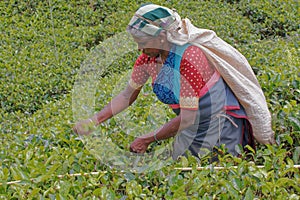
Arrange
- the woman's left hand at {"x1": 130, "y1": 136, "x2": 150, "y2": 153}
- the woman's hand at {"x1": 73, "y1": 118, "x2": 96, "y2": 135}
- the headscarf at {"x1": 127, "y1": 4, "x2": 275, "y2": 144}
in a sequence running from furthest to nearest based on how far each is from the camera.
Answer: the woman's hand at {"x1": 73, "y1": 118, "x2": 96, "y2": 135} < the woman's left hand at {"x1": 130, "y1": 136, "x2": 150, "y2": 153} < the headscarf at {"x1": 127, "y1": 4, "x2": 275, "y2": 144}

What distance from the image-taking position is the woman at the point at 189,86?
284cm

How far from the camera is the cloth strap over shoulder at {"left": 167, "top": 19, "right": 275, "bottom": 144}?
9.97 feet

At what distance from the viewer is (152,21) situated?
2795 mm

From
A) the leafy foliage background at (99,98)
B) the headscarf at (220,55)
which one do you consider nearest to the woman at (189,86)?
the headscarf at (220,55)

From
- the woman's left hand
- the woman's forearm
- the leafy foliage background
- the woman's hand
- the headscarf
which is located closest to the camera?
the leafy foliage background

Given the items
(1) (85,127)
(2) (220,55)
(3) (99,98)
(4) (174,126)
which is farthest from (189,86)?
(3) (99,98)

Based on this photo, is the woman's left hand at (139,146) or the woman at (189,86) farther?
the woman's left hand at (139,146)

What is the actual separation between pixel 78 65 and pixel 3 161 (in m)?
3.44

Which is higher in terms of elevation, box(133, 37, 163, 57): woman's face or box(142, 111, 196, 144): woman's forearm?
box(133, 37, 163, 57): woman's face

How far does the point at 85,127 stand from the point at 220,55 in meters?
0.92

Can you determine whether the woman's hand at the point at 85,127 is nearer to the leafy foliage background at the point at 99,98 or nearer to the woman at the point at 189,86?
the woman at the point at 189,86

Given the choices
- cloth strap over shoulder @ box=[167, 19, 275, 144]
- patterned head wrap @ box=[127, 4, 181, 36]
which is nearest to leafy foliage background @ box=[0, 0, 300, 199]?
cloth strap over shoulder @ box=[167, 19, 275, 144]

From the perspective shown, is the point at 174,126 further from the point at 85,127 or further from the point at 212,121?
the point at 85,127

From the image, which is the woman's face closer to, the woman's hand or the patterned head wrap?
the patterned head wrap
